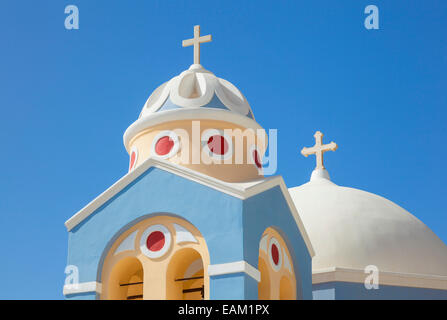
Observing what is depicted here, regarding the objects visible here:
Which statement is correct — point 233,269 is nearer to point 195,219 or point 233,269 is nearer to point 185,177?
point 195,219

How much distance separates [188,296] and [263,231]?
Answer: 82.6 inches

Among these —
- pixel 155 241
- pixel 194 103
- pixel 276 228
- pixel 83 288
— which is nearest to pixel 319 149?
pixel 194 103

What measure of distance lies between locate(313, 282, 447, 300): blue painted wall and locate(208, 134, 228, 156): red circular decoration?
425 centimetres

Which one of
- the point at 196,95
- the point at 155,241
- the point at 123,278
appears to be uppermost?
the point at 196,95

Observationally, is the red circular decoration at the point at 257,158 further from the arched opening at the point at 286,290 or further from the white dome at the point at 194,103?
the arched opening at the point at 286,290

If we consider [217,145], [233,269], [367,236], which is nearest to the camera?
[233,269]

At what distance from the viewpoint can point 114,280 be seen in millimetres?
14273

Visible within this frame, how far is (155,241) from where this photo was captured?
14109 millimetres

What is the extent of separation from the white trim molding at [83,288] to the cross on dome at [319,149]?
10.2 m

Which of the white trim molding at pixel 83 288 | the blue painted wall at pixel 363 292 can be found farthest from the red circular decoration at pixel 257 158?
the white trim molding at pixel 83 288

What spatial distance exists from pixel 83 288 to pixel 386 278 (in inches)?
283
